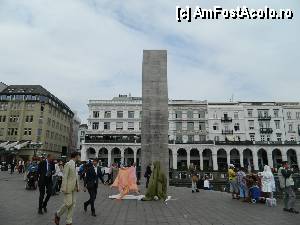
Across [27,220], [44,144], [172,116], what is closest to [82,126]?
[44,144]

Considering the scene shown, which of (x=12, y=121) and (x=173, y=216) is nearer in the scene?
(x=173, y=216)

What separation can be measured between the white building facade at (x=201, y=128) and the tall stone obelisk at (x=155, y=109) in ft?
141

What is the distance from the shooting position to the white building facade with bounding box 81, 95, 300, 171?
220 feet

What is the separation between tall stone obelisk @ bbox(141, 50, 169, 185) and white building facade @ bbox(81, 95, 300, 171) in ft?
141

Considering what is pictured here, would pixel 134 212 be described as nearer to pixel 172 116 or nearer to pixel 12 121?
A: pixel 172 116

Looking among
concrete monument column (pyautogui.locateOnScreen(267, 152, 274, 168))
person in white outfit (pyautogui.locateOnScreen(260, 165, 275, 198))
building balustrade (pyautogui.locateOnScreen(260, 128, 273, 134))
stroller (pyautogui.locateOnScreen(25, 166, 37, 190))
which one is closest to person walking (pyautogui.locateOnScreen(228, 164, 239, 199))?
person in white outfit (pyautogui.locateOnScreen(260, 165, 275, 198))

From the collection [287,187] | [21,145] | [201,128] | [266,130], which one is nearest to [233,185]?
[287,187]

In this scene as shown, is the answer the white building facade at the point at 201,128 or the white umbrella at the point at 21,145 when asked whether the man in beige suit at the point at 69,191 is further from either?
the white umbrella at the point at 21,145

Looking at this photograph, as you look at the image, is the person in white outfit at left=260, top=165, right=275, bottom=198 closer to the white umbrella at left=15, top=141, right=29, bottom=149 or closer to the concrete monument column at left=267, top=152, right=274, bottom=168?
the concrete monument column at left=267, top=152, right=274, bottom=168

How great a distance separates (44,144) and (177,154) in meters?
30.4

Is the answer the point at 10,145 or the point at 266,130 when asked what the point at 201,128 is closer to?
the point at 266,130

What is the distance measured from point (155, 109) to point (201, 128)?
161ft

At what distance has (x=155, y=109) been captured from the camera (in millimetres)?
23438

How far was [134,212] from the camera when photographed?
34.9ft
